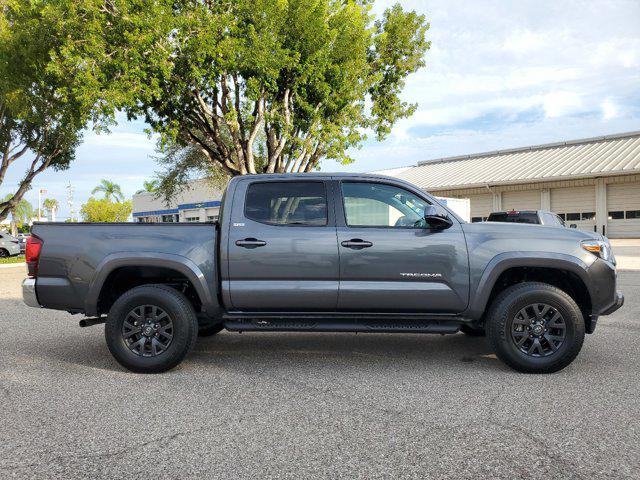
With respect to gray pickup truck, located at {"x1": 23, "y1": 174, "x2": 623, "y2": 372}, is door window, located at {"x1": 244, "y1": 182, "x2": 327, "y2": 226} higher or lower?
higher

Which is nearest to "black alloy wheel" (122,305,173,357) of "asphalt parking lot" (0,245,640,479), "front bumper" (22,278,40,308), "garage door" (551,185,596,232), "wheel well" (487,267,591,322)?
"asphalt parking lot" (0,245,640,479)

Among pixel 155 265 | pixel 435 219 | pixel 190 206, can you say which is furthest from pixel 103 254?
pixel 190 206

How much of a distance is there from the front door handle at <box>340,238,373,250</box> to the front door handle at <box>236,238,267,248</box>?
786 millimetres

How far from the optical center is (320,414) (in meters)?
4.02

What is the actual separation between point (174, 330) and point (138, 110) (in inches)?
563

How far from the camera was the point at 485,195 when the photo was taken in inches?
1542

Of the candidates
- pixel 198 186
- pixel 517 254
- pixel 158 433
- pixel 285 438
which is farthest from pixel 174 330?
pixel 198 186

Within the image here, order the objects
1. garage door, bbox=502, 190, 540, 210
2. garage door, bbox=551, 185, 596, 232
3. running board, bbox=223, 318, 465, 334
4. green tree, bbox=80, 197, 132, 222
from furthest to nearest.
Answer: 1. green tree, bbox=80, 197, 132, 222
2. garage door, bbox=502, 190, 540, 210
3. garage door, bbox=551, 185, 596, 232
4. running board, bbox=223, 318, 465, 334

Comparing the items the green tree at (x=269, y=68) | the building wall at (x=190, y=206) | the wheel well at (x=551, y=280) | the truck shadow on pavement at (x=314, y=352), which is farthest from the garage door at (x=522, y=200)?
the wheel well at (x=551, y=280)

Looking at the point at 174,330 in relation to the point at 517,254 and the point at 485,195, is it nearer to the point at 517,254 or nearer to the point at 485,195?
the point at 517,254

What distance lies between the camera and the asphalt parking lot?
315 centimetres

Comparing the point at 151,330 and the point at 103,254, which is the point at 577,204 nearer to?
the point at 151,330

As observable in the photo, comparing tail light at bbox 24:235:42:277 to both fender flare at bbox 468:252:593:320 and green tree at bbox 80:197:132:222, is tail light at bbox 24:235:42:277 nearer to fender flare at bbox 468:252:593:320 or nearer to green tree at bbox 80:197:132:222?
fender flare at bbox 468:252:593:320

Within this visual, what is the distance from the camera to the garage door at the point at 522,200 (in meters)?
36.7
